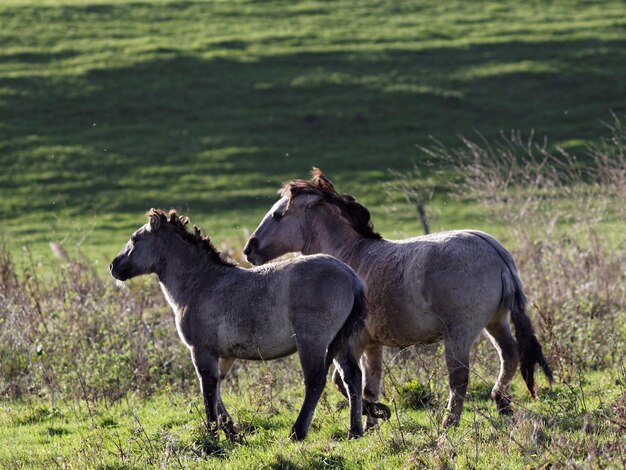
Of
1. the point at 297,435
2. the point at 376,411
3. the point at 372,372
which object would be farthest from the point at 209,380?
the point at 372,372

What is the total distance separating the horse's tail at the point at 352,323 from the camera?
8555 mm

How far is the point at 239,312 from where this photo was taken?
8.80 meters

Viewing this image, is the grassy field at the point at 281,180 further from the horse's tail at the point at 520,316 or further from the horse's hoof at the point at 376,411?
the horse's tail at the point at 520,316

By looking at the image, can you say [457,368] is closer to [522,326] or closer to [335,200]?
[522,326]

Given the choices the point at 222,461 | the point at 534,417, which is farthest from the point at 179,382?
the point at 534,417

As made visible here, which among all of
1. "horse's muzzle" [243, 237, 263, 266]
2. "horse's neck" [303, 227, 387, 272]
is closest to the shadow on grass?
"horse's muzzle" [243, 237, 263, 266]

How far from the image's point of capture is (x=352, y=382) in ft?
29.2

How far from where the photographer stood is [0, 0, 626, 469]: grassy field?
8.66 m

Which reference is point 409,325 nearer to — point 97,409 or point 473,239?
point 473,239

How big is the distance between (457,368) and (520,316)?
755 millimetres

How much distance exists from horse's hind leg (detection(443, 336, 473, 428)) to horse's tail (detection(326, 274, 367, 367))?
38.5 inches

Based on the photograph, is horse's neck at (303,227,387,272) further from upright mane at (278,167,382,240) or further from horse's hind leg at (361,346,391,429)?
horse's hind leg at (361,346,391,429)

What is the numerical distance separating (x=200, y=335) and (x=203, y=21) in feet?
140

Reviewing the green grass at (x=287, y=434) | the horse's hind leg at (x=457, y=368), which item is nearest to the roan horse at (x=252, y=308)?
the green grass at (x=287, y=434)
